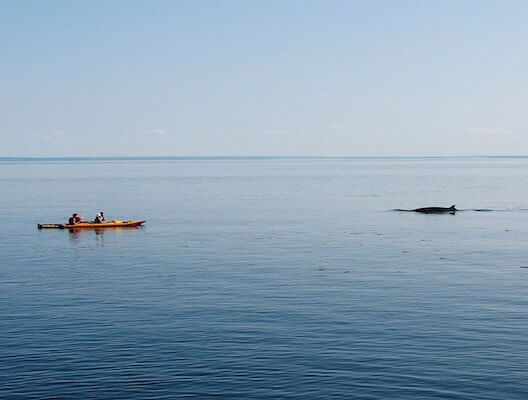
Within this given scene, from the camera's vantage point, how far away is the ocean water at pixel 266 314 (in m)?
32.3

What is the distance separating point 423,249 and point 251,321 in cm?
3490

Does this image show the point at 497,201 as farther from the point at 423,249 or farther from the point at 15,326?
the point at 15,326

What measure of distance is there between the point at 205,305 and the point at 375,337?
41.8ft

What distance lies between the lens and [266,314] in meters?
44.3

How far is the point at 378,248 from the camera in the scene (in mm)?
73188

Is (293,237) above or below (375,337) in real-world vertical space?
above

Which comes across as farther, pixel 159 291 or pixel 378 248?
pixel 378 248

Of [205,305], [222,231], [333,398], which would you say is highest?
[222,231]

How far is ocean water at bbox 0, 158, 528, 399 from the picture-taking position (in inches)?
1273

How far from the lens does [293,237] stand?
83.8m

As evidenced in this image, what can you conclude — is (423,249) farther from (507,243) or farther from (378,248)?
(507,243)

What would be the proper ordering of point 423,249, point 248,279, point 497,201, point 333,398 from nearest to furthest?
point 333,398
point 248,279
point 423,249
point 497,201

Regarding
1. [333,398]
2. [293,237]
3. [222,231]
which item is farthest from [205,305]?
[222,231]

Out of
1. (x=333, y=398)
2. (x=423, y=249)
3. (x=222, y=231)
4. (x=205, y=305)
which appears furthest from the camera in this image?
(x=222, y=231)
